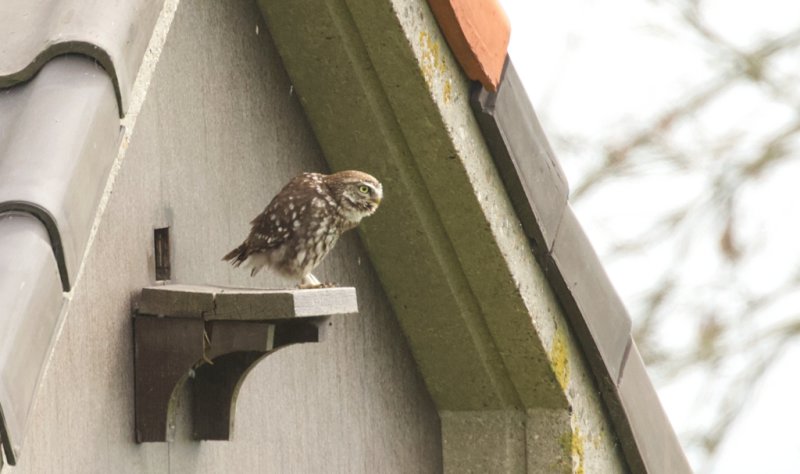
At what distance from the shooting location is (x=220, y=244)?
321 centimetres

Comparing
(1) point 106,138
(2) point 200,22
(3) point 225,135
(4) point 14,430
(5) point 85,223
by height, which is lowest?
(4) point 14,430

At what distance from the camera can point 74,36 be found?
87.4 inches

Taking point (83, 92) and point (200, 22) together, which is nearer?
point (83, 92)

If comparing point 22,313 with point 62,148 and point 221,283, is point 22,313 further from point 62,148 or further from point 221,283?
point 221,283

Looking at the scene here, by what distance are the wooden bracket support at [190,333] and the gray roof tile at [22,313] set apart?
2.59ft

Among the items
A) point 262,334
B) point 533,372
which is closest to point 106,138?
point 262,334

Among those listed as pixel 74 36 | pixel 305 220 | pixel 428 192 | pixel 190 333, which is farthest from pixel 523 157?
pixel 74 36

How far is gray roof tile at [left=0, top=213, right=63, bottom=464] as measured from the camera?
1.83 m

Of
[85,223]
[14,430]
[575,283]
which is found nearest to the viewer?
[14,430]

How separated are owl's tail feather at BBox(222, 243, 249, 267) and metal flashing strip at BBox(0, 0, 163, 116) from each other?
2.51 feet

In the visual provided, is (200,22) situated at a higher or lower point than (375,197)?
higher

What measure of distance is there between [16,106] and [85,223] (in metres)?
0.23

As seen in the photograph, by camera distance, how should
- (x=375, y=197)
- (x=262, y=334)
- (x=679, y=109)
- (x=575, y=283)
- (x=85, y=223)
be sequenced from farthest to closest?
(x=679, y=109), (x=575, y=283), (x=375, y=197), (x=262, y=334), (x=85, y=223)

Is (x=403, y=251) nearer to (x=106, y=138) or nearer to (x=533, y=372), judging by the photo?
(x=533, y=372)
